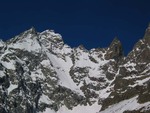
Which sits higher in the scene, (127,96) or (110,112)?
(127,96)

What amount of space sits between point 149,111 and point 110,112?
142 ft

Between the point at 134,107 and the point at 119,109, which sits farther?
the point at 119,109

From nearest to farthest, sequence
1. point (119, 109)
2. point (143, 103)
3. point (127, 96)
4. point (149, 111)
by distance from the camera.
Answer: point (149, 111) → point (143, 103) → point (119, 109) → point (127, 96)

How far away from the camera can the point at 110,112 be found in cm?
16250

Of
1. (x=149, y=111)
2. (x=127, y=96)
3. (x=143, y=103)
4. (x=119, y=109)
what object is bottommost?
(x=149, y=111)

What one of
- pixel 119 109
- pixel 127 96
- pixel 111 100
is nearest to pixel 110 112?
pixel 119 109

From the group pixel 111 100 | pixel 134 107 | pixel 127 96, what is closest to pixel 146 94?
pixel 134 107

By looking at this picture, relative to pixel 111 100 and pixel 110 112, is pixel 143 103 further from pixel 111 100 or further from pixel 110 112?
pixel 111 100

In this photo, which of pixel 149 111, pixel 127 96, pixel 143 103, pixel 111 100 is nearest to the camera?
pixel 149 111

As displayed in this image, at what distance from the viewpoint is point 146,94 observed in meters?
142

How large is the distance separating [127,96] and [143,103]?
1738 inches

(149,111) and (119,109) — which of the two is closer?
(149,111)

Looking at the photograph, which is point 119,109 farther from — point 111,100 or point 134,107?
point 111,100

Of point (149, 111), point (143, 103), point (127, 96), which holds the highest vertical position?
point (127, 96)
